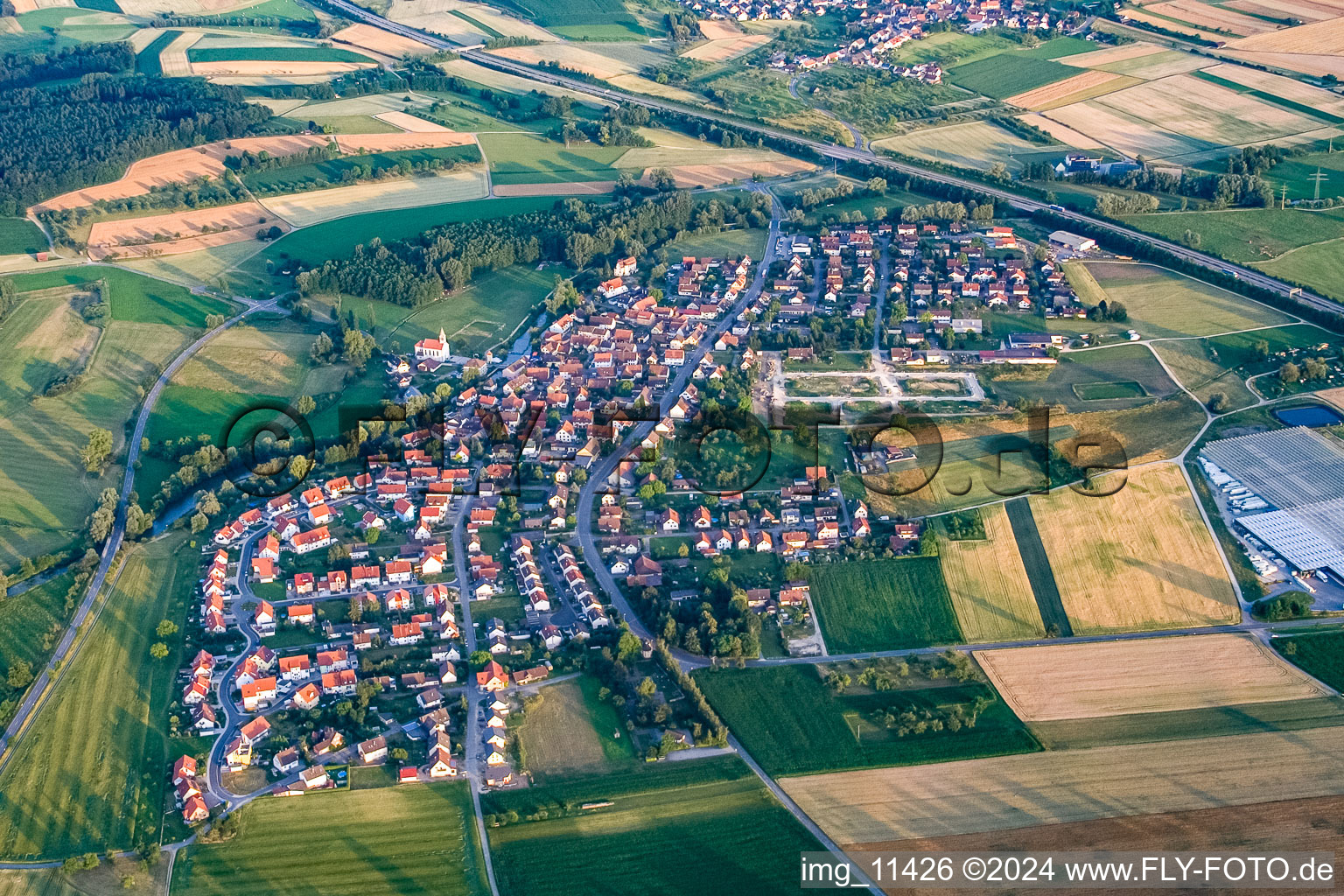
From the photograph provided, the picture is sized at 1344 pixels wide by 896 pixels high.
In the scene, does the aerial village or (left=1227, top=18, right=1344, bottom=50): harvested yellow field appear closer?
the aerial village

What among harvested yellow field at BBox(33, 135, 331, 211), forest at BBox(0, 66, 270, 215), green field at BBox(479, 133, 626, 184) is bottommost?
green field at BBox(479, 133, 626, 184)

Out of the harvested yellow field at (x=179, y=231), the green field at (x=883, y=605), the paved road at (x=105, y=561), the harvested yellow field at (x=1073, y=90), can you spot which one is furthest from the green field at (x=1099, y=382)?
the harvested yellow field at (x=179, y=231)

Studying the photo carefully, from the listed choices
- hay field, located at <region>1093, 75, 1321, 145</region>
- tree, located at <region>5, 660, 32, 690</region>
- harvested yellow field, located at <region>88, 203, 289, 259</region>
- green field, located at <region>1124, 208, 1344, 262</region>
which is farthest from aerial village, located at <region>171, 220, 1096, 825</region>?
hay field, located at <region>1093, 75, 1321, 145</region>

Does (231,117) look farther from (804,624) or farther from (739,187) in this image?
(804,624)

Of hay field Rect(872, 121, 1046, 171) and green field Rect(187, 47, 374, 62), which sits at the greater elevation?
green field Rect(187, 47, 374, 62)

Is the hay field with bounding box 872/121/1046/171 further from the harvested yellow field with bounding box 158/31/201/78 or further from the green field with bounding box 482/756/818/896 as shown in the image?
the green field with bounding box 482/756/818/896
